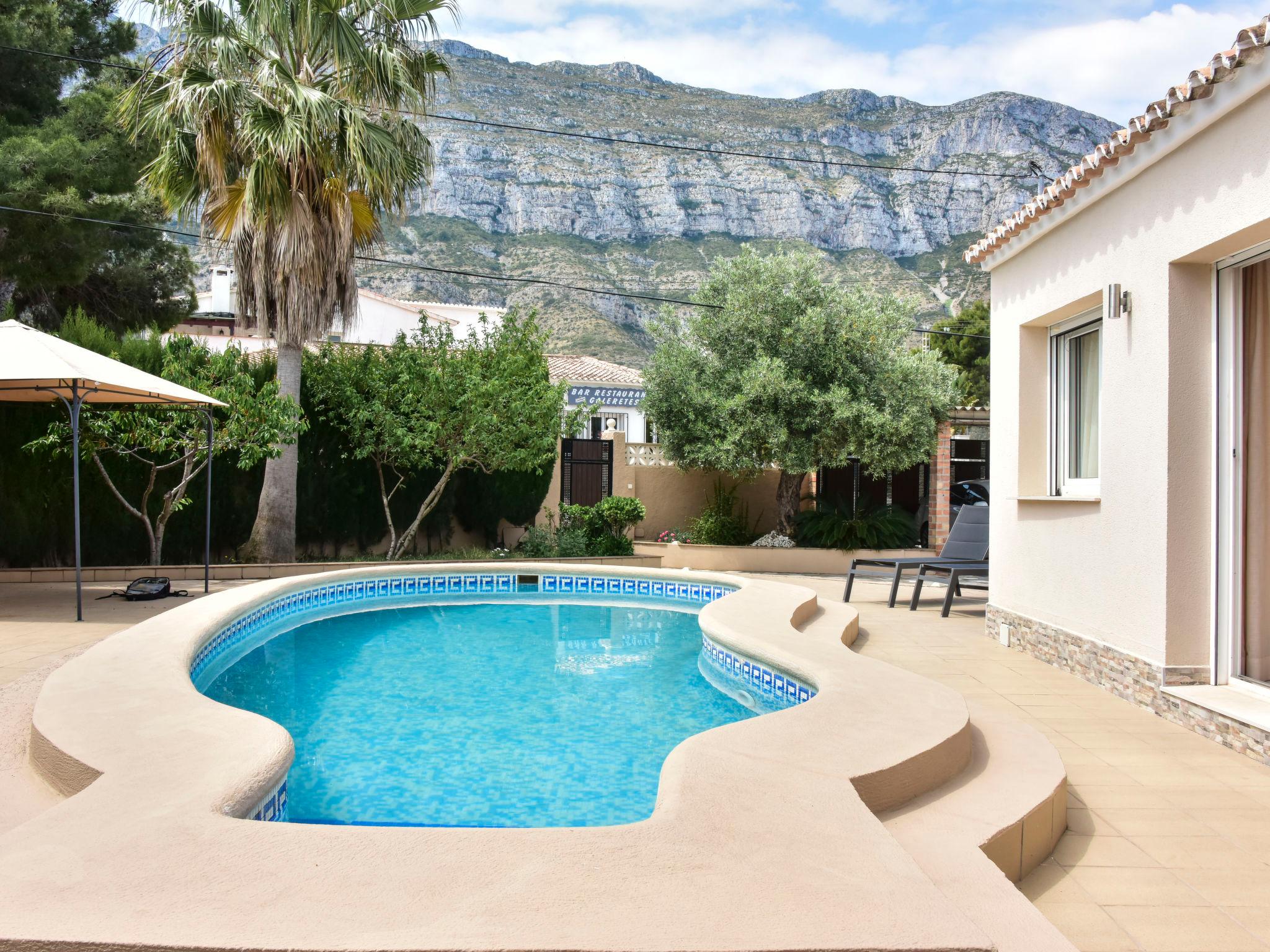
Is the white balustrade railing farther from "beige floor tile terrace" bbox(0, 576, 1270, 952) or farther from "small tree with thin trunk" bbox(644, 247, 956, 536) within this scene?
"beige floor tile terrace" bbox(0, 576, 1270, 952)

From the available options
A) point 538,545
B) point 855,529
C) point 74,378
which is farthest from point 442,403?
point 855,529

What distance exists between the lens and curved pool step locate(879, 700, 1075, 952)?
233 cm

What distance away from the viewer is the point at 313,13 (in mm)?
11422

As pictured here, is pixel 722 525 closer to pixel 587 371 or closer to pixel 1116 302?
pixel 1116 302

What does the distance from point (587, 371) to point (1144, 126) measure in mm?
29827

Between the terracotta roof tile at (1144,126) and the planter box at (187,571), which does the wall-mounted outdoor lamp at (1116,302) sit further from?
the planter box at (187,571)

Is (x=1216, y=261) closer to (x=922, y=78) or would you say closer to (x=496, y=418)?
(x=496, y=418)

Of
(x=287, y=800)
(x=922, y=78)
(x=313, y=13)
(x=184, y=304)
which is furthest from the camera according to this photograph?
(x=922, y=78)

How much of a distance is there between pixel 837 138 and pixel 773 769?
6982 centimetres

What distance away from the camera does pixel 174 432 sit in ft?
35.2

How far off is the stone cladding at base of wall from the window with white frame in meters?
1.06

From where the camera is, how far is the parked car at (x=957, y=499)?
16.3 metres

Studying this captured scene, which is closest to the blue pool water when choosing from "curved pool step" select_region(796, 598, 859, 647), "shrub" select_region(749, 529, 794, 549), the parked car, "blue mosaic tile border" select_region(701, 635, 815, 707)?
"blue mosaic tile border" select_region(701, 635, 815, 707)

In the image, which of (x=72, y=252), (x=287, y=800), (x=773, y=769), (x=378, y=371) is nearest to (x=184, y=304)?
(x=72, y=252)
